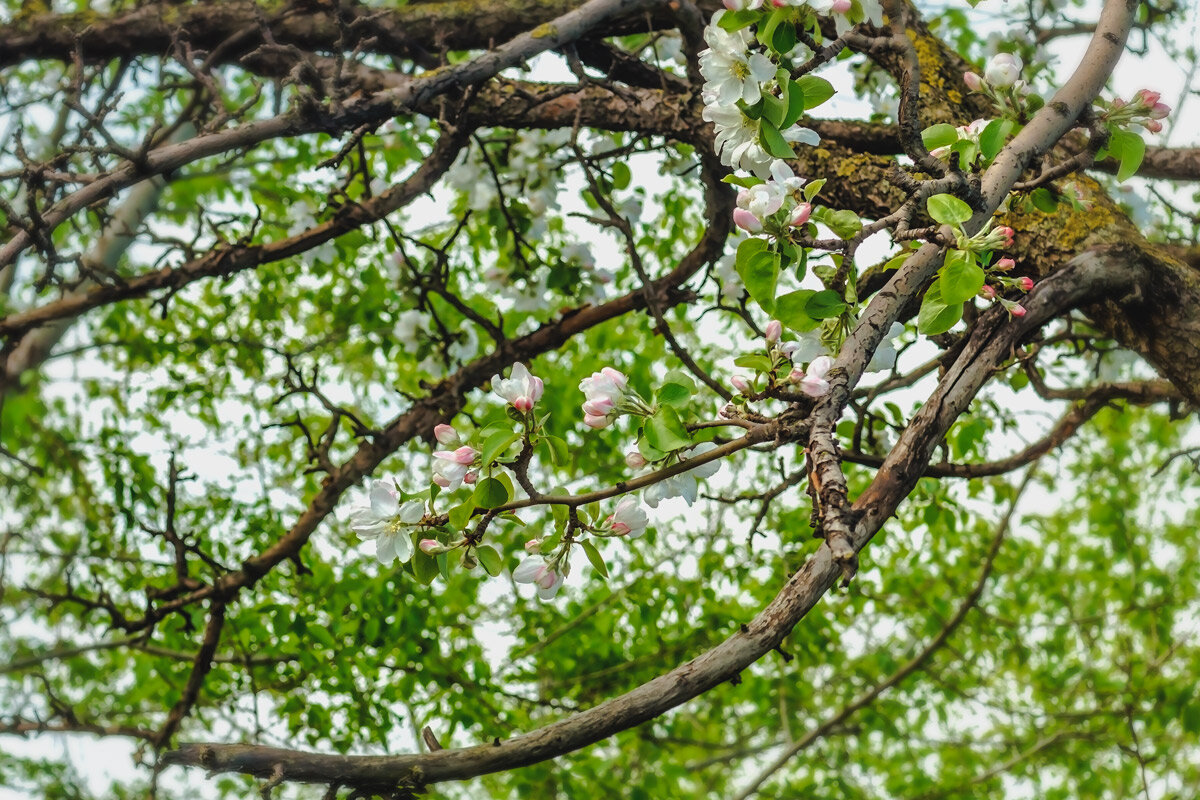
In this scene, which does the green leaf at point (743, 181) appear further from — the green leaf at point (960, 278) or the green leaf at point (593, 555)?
the green leaf at point (593, 555)

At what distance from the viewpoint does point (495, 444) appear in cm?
131

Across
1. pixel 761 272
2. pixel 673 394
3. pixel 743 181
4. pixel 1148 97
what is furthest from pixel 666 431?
pixel 1148 97

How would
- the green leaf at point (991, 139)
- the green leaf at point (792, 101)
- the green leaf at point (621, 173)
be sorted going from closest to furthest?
the green leaf at point (792, 101) → the green leaf at point (991, 139) → the green leaf at point (621, 173)

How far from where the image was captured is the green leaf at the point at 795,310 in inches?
54.4

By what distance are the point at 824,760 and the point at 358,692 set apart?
11.7 feet

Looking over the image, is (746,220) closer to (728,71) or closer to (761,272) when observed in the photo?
(761,272)

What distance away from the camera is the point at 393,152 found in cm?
446

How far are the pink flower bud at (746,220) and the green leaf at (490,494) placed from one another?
489 millimetres

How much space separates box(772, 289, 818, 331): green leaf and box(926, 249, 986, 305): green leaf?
0.58 feet

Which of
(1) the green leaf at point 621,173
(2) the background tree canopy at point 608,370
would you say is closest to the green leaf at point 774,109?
(2) the background tree canopy at point 608,370

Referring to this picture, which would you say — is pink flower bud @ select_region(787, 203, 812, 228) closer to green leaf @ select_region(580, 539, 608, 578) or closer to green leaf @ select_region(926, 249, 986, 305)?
green leaf @ select_region(926, 249, 986, 305)

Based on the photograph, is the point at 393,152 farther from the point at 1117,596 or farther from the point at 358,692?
the point at 1117,596

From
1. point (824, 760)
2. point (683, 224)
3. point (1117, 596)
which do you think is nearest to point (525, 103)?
point (683, 224)

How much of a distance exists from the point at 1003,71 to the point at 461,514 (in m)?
1.17
